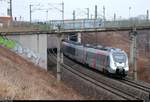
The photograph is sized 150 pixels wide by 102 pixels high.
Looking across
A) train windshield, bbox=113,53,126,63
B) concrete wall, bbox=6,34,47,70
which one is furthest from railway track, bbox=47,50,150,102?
concrete wall, bbox=6,34,47,70

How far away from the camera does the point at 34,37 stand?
52.8 metres

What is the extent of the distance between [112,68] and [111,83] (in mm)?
3277

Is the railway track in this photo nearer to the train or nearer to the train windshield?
the train

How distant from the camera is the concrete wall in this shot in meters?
51.9

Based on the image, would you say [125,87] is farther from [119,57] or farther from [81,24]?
[81,24]

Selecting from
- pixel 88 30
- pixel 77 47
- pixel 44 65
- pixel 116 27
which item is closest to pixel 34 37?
pixel 44 65

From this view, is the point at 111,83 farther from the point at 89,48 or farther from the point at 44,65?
the point at 89,48

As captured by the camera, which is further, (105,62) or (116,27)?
(116,27)

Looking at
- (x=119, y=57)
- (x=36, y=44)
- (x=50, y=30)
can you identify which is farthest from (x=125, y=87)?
(x=50, y=30)

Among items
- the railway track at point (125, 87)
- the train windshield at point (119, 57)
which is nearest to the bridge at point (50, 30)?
the railway track at point (125, 87)

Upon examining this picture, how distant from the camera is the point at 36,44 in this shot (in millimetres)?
52656

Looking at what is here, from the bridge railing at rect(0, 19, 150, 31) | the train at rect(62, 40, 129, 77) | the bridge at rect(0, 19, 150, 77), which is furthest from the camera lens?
the bridge railing at rect(0, 19, 150, 31)

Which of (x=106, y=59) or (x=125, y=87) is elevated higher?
(x=106, y=59)

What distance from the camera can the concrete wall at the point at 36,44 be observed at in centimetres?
5194
